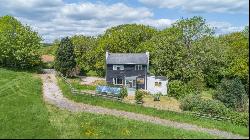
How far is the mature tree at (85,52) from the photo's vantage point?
309 ft

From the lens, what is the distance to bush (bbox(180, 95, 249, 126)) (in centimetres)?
4653

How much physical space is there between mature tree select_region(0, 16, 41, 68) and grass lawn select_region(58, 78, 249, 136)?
28.6 m

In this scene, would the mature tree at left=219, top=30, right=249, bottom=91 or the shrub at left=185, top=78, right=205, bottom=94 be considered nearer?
the shrub at left=185, top=78, right=205, bottom=94

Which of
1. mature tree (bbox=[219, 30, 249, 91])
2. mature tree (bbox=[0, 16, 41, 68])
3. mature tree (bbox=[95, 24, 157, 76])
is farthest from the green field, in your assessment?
mature tree (bbox=[95, 24, 157, 76])

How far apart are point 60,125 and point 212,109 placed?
1994cm

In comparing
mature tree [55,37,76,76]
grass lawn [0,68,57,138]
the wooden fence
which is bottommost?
the wooden fence

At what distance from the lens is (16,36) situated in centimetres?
8744

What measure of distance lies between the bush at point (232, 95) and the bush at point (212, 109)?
712 cm

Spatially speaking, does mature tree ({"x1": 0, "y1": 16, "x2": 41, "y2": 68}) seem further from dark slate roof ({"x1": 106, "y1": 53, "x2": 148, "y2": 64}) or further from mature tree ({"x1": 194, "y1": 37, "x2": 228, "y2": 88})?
mature tree ({"x1": 194, "y1": 37, "x2": 228, "y2": 88})

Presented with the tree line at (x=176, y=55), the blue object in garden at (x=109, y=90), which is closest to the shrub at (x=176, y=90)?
A: the tree line at (x=176, y=55)

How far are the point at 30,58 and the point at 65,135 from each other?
2102 inches

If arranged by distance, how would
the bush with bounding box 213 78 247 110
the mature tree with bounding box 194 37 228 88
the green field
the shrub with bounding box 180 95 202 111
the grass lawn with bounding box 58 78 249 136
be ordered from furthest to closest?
the mature tree with bounding box 194 37 228 88 < the bush with bounding box 213 78 247 110 < the shrub with bounding box 180 95 202 111 < the grass lawn with bounding box 58 78 249 136 < the green field

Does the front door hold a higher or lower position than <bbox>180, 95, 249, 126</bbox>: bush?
higher

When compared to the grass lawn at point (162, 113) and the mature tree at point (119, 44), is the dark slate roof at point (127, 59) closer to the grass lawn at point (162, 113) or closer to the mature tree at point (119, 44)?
the mature tree at point (119, 44)
